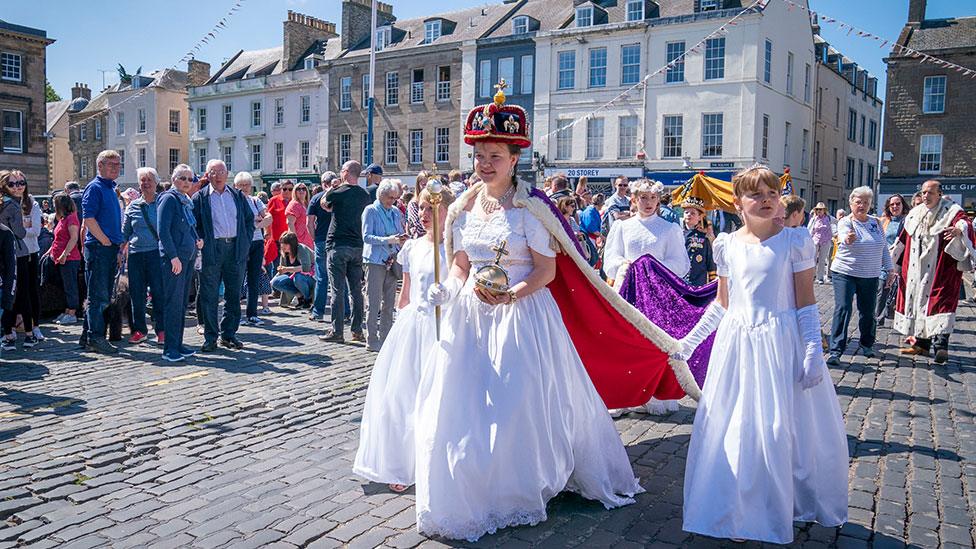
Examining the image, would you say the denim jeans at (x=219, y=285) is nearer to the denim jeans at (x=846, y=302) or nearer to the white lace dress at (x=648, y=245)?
the white lace dress at (x=648, y=245)

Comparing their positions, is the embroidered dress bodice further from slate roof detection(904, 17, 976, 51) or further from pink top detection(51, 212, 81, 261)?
slate roof detection(904, 17, 976, 51)

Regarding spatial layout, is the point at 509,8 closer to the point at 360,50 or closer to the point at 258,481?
the point at 360,50

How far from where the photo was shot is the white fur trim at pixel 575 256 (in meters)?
4.11

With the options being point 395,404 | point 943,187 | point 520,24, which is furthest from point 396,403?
point 943,187

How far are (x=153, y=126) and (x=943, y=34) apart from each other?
41.5 m

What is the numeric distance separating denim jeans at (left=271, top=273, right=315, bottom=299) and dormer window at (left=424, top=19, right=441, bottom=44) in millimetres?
26283

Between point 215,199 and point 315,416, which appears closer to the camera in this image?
point 315,416

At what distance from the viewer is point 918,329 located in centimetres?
924

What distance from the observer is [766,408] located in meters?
3.70

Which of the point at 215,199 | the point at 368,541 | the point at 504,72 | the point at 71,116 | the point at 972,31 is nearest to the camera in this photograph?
the point at 368,541

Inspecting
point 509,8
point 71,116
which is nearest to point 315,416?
point 509,8

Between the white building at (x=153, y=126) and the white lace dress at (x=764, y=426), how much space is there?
156 feet

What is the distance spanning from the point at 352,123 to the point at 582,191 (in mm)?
27244

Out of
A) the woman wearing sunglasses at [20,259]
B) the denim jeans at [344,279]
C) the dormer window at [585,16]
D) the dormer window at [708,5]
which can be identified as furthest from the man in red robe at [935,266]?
the dormer window at [585,16]
